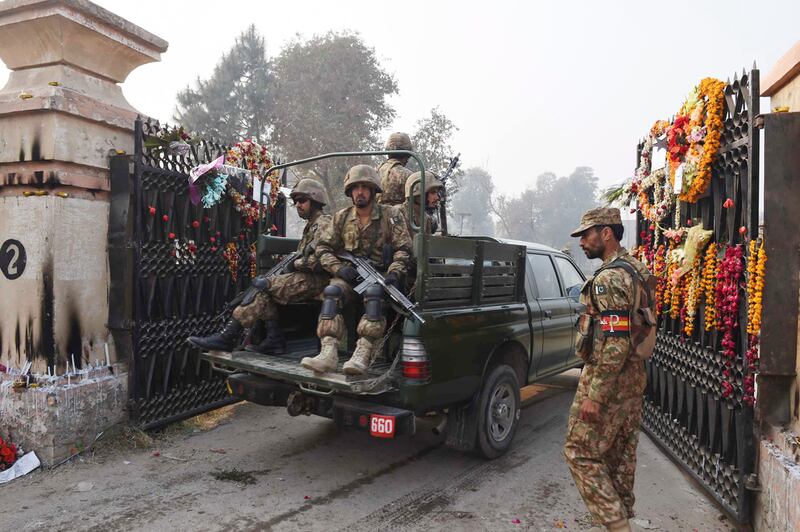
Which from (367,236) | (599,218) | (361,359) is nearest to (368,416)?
(361,359)

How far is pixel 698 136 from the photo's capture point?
4.19 m

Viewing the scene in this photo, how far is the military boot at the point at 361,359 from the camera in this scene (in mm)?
3676

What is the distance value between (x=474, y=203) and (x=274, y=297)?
9308cm

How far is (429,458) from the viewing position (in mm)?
4664

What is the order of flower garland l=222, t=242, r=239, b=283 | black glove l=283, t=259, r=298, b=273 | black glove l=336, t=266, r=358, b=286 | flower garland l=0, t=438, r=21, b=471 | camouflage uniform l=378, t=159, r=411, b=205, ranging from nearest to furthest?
flower garland l=0, t=438, r=21, b=471 → black glove l=336, t=266, r=358, b=286 → black glove l=283, t=259, r=298, b=273 → camouflage uniform l=378, t=159, r=411, b=205 → flower garland l=222, t=242, r=239, b=283

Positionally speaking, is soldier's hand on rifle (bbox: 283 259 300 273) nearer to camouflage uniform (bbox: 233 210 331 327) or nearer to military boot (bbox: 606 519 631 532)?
camouflage uniform (bbox: 233 210 331 327)

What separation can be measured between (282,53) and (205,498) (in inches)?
1165

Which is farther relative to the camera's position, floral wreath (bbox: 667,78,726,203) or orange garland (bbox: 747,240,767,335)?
floral wreath (bbox: 667,78,726,203)

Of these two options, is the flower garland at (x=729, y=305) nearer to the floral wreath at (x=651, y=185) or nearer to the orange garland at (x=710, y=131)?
the orange garland at (x=710, y=131)

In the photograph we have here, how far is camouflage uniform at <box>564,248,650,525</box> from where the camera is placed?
9.87 feet

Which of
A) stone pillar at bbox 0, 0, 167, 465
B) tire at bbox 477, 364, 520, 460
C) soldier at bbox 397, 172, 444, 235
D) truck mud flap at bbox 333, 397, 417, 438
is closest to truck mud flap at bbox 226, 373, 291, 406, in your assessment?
truck mud flap at bbox 333, 397, 417, 438

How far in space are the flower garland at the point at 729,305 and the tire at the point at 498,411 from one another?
1585 millimetres

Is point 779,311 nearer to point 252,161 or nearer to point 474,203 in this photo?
point 252,161

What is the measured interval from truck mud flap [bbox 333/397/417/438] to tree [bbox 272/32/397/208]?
75.7 feet
